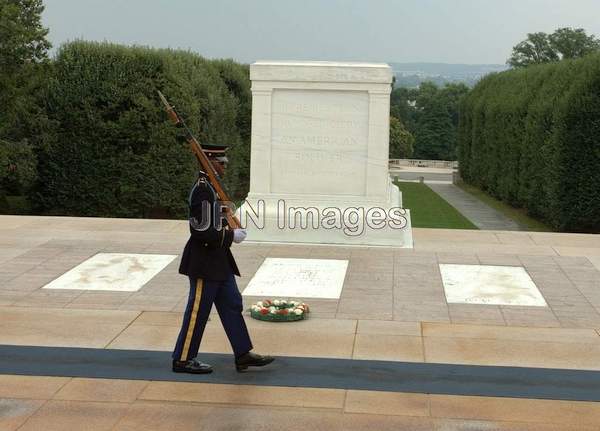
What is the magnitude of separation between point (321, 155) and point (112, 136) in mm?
9063

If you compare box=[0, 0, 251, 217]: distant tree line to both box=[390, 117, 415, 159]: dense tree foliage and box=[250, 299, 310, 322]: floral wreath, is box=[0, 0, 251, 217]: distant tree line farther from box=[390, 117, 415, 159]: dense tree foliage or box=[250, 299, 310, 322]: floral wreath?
box=[390, 117, 415, 159]: dense tree foliage

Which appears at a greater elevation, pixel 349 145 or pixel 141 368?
pixel 349 145

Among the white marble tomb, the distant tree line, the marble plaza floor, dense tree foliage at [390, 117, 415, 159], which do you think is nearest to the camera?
the marble plaza floor

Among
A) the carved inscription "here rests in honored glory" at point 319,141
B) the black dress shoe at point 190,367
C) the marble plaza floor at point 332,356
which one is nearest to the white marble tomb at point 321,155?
the carved inscription "here rests in honored glory" at point 319,141

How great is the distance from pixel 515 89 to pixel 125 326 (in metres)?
22.6

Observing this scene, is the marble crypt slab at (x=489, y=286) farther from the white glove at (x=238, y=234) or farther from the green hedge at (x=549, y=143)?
the green hedge at (x=549, y=143)

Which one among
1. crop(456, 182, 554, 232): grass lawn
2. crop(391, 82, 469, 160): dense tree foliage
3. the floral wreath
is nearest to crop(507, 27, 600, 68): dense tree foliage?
crop(391, 82, 469, 160): dense tree foliage

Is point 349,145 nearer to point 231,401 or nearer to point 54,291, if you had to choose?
point 54,291

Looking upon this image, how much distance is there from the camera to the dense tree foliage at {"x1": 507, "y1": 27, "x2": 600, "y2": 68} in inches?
2603

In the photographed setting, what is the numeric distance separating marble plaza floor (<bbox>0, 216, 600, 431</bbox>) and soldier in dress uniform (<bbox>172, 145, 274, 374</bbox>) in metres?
0.16

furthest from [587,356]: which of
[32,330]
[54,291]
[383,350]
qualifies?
[54,291]

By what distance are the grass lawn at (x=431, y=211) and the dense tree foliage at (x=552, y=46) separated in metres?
37.1

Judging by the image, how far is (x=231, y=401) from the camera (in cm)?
506

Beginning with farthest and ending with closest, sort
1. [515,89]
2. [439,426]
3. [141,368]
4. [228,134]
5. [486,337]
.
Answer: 1. [515,89]
2. [228,134]
3. [486,337]
4. [141,368]
5. [439,426]
